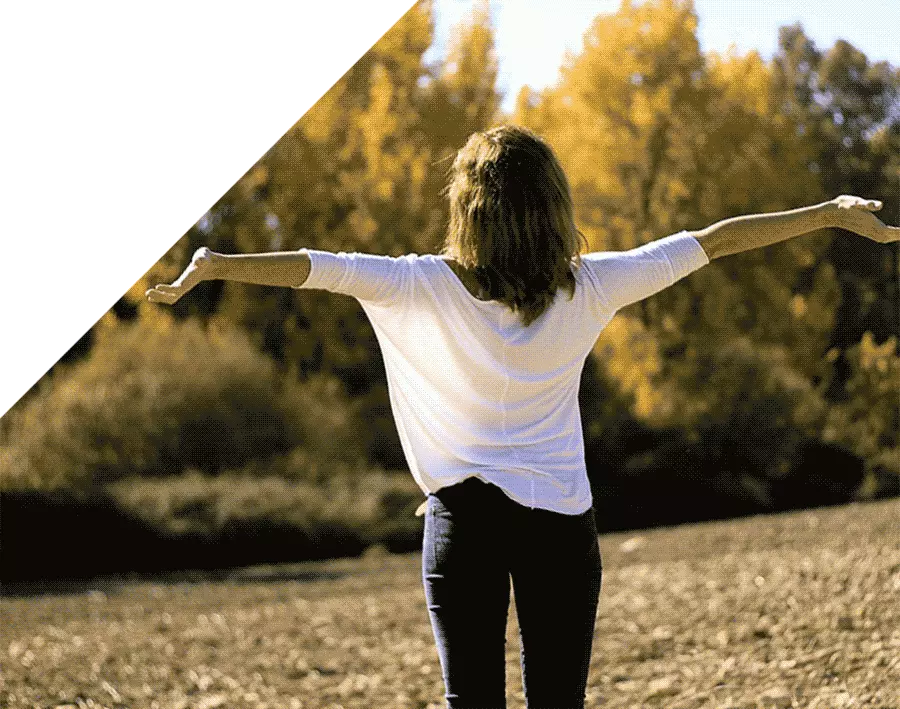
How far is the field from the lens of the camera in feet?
15.4

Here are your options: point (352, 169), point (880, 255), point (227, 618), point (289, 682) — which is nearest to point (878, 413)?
point (880, 255)

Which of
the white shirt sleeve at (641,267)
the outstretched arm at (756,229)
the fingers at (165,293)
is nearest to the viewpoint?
the fingers at (165,293)

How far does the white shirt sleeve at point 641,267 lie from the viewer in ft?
7.89

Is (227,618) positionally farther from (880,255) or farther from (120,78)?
(880,255)

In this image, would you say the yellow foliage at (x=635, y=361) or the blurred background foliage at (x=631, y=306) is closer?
the blurred background foliage at (x=631, y=306)

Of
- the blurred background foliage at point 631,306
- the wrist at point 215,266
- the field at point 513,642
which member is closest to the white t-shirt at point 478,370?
the wrist at point 215,266

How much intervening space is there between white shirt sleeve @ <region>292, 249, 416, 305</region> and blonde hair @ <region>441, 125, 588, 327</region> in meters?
0.13

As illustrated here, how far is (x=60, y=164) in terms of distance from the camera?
2123mm

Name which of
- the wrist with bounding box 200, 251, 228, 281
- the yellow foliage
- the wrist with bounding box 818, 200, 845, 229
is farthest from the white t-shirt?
the yellow foliage

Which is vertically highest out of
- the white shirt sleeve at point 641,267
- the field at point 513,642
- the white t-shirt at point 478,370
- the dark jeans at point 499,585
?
the white shirt sleeve at point 641,267

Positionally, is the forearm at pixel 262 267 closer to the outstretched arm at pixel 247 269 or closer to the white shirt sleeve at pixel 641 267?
the outstretched arm at pixel 247 269

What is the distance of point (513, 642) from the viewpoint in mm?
5887

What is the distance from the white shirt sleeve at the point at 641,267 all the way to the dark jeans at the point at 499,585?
1.42ft

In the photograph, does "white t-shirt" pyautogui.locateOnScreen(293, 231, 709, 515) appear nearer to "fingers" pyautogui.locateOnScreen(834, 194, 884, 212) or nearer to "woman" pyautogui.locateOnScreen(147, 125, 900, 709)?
"woman" pyautogui.locateOnScreen(147, 125, 900, 709)
